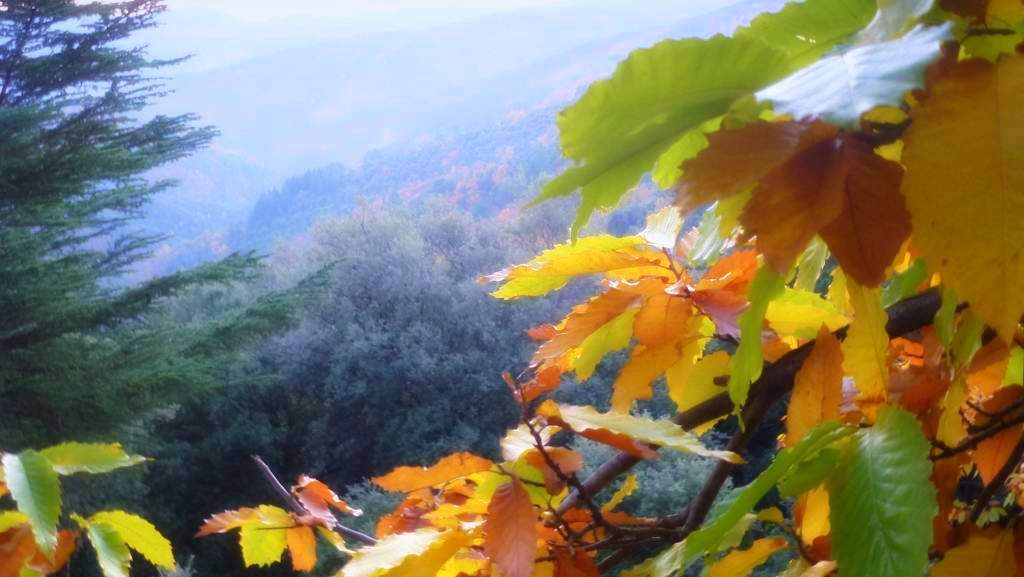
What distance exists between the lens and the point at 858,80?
9 cm

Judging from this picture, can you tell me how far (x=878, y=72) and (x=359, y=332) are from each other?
4.52 metres

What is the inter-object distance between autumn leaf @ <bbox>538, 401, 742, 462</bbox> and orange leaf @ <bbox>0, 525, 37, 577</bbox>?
14.2 inches

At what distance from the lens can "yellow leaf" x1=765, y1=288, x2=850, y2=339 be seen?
0.27 meters

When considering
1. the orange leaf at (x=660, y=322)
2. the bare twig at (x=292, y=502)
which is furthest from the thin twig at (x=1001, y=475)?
the bare twig at (x=292, y=502)

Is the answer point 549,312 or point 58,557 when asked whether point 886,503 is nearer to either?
point 58,557

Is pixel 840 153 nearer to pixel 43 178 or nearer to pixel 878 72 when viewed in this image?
pixel 878 72

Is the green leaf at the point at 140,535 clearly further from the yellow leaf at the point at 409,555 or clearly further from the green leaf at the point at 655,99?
the green leaf at the point at 655,99

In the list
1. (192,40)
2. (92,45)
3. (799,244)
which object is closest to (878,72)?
(799,244)

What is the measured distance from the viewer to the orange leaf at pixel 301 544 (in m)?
0.47

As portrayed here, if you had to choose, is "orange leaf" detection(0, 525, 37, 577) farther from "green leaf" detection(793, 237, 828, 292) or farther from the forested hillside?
"green leaf" detection(793, 237, 828, 292)

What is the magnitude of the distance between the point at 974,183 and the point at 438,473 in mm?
253

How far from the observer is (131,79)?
4.25 meters

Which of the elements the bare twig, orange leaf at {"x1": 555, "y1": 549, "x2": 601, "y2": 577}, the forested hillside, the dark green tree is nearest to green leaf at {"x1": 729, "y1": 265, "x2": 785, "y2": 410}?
the forested hillside

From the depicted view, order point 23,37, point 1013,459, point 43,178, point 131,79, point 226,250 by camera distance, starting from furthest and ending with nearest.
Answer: point 226,250
point 131,79
point 23,37
point 43,178
point 1013,459
